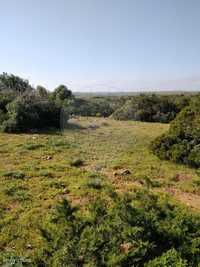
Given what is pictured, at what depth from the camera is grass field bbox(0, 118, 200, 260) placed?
494 centimetres

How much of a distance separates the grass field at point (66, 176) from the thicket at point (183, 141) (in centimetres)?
27

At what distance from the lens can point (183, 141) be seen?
827 centimetres

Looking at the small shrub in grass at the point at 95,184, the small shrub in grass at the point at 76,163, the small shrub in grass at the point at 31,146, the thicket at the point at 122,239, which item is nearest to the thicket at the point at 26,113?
the small shrub in grass at the point at 31,146

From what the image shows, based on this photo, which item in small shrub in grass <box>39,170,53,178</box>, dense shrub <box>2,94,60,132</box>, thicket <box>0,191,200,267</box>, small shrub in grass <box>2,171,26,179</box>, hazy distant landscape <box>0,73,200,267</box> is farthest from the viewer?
dense shrub <box>2,94,60,132</box>

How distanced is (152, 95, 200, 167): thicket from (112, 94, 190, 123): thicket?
1042 centimetres

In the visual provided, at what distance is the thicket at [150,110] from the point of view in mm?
19953

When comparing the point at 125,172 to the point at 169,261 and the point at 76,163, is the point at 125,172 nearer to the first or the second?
the point at 76,163

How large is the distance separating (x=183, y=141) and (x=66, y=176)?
319cm

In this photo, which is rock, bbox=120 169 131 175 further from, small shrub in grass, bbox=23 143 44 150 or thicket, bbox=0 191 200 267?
small shrub in grass, bbox=23 143 44 150

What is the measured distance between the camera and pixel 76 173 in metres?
7.23

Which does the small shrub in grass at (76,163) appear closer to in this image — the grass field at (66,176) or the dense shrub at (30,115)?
the grass field at (66,176)

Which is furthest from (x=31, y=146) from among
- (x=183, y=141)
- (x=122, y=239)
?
(x=122, y=239)

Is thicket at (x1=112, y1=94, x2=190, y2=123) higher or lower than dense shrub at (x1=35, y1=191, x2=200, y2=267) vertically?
lower

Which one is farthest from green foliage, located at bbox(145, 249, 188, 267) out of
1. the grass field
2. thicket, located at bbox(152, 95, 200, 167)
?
thicket, located at bbox(152, 95, 200, 167)
